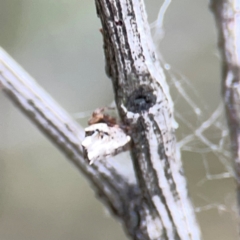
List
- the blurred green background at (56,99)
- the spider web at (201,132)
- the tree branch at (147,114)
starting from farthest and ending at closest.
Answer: the blurred green background at (56,99) → the spider web at (201,132) → the tree branch at (147,114)

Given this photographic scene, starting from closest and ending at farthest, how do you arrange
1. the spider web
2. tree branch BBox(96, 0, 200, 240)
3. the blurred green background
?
tree branch BBox(96, 0, 200, 240)
the spider web
the blurred green background

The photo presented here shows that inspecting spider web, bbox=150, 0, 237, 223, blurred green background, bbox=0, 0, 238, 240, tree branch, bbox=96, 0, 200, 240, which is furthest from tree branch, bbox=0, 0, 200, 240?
blurred green background, bbox=0, 0, 238, 240

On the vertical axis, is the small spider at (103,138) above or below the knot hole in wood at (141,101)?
below

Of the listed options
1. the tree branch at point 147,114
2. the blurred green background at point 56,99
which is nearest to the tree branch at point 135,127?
the tree branch at point 147,114

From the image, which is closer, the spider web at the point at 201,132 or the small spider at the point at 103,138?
the small spider at the point at 103,138

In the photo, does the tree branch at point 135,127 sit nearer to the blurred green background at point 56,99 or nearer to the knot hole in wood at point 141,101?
the knot hole in wood at point 141,101

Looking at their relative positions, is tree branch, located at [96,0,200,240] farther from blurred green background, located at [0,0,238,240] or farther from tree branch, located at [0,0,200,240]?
blurred green background, located at [0,0,238,240]

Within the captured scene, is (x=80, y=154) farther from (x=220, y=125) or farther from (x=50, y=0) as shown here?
(x=50, y=0)
